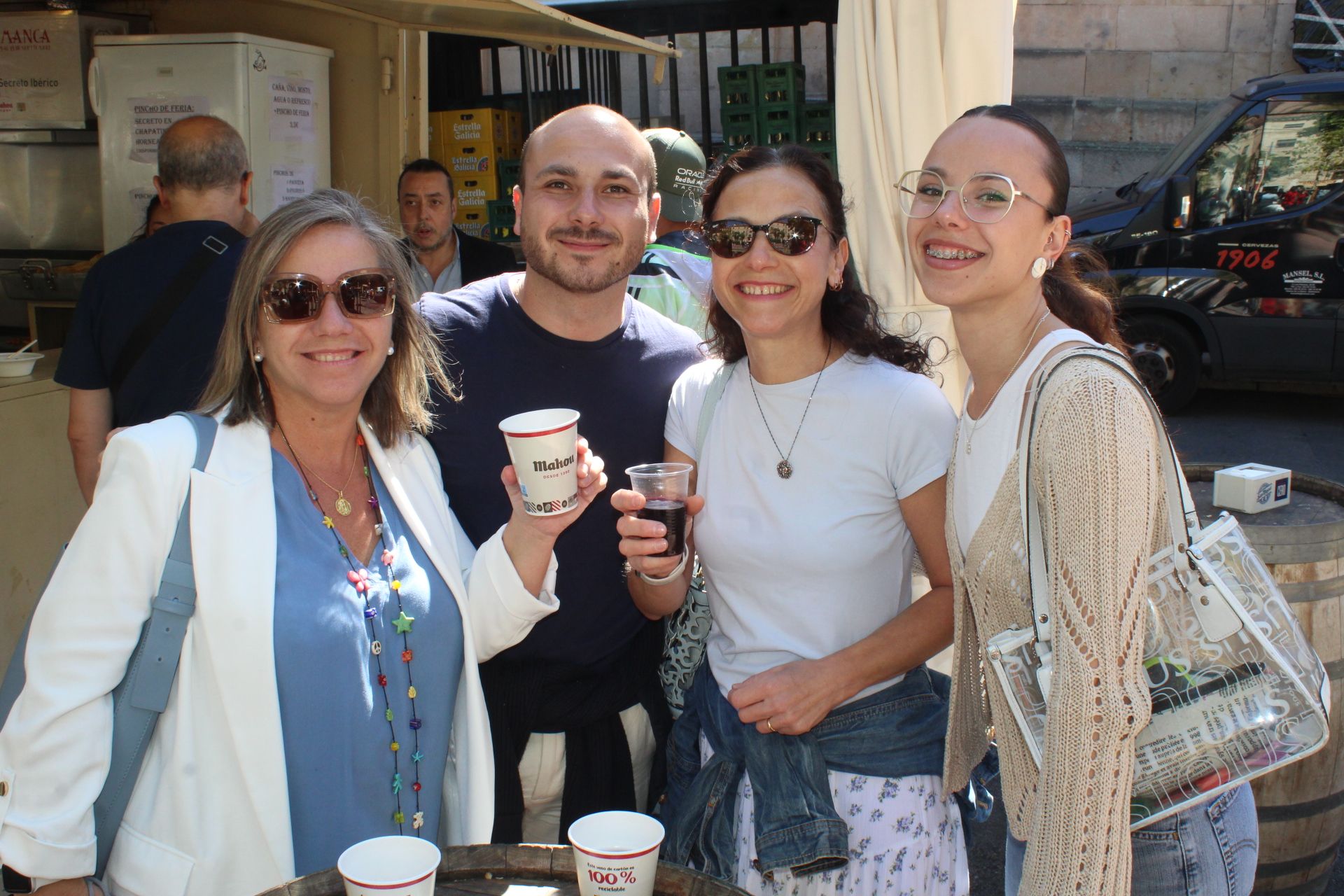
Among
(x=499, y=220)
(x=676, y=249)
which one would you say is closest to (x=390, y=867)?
(x=676, y=249)

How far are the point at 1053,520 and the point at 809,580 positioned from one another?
0.68 metres

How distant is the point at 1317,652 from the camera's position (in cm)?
298

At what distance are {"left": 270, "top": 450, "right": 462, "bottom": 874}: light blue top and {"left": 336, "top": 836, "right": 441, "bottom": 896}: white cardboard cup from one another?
462 mm

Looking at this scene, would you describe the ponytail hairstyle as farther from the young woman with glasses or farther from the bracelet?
the bracelet

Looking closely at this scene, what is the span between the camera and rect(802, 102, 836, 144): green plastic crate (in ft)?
27.3

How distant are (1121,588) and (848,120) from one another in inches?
82.0

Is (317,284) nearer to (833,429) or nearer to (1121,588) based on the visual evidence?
(833,429)

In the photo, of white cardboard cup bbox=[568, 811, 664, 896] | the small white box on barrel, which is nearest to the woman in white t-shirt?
white cardboard cup bbox=[568, 811, 664, 896]

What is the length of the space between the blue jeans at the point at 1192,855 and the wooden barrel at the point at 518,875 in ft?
2.02

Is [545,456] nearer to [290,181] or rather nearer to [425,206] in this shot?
[425,206]

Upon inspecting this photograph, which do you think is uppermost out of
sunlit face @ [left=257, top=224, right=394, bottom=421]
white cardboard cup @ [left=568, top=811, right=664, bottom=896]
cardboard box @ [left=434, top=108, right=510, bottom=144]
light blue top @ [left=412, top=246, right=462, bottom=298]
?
cardboard box @ [left=434, top=108, right=510, bottom=144]

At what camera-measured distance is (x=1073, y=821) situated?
1.65 metres

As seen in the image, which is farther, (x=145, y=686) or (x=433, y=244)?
(x=433, y=244)

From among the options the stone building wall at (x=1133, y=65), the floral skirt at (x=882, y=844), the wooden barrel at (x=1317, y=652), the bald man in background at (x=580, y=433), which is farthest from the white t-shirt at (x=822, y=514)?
the stone building wall at (x=1133, y=65)
